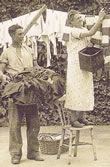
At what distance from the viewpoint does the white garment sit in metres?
5.24

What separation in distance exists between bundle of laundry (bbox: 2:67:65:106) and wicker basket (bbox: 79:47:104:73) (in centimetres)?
33

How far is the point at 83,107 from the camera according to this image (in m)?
5.24

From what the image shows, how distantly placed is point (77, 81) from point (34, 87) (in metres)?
0.51

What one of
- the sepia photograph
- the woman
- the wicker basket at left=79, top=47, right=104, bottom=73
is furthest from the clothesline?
the wicker basket at left=79, top=47, right=104, bottom=73

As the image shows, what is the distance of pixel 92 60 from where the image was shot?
16.8 ft

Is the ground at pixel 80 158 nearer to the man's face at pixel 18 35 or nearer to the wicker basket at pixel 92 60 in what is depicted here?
the wicker basket at pixel 92 60

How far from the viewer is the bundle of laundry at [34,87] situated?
16.8 feet

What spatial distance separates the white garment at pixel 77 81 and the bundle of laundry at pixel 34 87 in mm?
128

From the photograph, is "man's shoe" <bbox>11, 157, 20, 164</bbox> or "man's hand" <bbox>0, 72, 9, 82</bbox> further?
"man's shoe" <bbox>11, 157, 20, 164</bbox>

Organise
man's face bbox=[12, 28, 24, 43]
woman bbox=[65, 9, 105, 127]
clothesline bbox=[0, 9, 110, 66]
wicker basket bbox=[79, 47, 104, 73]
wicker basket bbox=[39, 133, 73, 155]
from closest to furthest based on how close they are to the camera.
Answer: wicker basket bbox=[79, 47, 104, 73], woman bbox=[65, 9, 105, 127], man's face bbox=[12, 28, 24, 43], wicker basket bbox=[39, 133, 73, 155], clothesline bbox=[0, 9, 110, 66]

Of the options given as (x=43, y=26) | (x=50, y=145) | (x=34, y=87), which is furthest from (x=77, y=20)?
(x=50, y=145)

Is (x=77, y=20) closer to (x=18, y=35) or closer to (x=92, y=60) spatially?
(x=92, y=60)

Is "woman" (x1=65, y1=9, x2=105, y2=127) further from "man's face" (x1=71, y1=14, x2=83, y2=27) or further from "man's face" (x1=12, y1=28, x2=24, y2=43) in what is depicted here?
"man's face" (x1=12, y1=28, x2=24, y2=43)

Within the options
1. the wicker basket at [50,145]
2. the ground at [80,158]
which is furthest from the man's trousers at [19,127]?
the wicker basket at [50,145]
